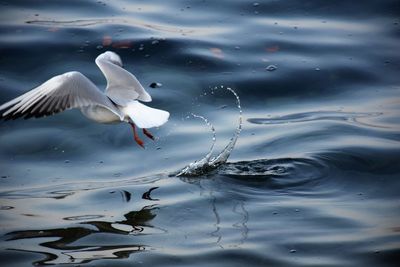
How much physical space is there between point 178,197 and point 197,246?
0.90 metres

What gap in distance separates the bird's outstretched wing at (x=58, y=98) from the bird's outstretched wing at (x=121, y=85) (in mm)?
271

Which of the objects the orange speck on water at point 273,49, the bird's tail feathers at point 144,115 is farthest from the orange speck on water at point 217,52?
the bird's tail feathers at point 144,115

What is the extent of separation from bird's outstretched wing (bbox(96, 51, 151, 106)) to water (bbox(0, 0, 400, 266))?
2.39 feet

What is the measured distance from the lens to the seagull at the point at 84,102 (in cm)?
674

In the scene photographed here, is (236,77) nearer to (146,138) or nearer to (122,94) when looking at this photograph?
(146,138)

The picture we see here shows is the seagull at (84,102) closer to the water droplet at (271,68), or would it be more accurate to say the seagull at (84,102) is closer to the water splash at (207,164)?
the water splash at (207,164)

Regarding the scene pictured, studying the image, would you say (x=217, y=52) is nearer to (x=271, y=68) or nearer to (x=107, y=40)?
(x=271, y=68)

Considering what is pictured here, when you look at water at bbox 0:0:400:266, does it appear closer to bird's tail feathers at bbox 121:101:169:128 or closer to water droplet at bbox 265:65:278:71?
water droplet at bbox 265:65:278:71

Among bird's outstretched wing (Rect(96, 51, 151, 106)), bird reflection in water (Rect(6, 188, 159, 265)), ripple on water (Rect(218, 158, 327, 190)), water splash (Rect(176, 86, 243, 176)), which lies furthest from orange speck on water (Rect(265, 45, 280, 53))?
bird reflection in water (Rect(6, 188, 159, 265))

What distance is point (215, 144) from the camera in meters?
8.14

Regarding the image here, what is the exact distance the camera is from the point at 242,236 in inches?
254

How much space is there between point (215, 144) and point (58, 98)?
1816mm

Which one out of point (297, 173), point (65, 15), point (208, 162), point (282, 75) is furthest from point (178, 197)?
point (65, 15)

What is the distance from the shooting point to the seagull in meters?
6.74
